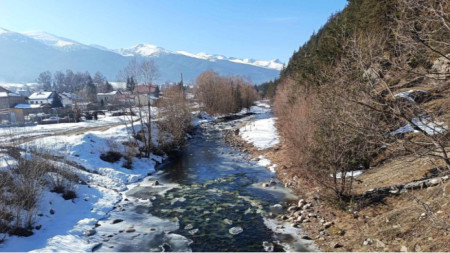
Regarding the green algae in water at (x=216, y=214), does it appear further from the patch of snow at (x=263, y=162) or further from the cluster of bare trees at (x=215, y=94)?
the cluster of bare trees at (x=215, y=94)

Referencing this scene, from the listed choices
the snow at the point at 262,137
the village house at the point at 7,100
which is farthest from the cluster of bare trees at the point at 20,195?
the village house at the point at 7,100

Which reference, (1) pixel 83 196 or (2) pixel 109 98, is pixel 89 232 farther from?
(2) pixel 109 98

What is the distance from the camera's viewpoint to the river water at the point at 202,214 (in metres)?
11.4

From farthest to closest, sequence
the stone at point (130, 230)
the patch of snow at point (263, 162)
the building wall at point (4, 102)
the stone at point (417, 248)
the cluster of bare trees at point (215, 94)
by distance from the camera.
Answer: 1. the building wall at point (4, 102)
2. the cluster of bare trees at point (215, 94)
3. the patch of snow at point (263, 162)
4. the stone at point (130, 230)
5. the stone at point (417, 248)

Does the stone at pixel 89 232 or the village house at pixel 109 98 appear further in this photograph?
the village house at pixel 109 98

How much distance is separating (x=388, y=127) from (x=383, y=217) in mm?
5982

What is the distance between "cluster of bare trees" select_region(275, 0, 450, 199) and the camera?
4655mm

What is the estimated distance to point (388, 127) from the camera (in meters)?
6.09

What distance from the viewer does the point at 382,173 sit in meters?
14.2

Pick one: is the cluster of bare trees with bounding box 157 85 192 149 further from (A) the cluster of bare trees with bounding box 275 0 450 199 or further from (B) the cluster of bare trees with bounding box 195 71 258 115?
(B) the cluster of bare trees with bounding box 195 71 258 115

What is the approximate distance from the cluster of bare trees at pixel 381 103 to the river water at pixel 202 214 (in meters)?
3.35

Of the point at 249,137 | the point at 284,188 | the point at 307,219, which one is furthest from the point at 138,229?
the point at 249,137

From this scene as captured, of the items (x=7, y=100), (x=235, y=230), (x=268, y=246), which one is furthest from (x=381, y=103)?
(x=7, y=100)

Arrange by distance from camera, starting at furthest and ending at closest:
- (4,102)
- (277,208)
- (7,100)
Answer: (7,100)
(4,102)
(277,208)
